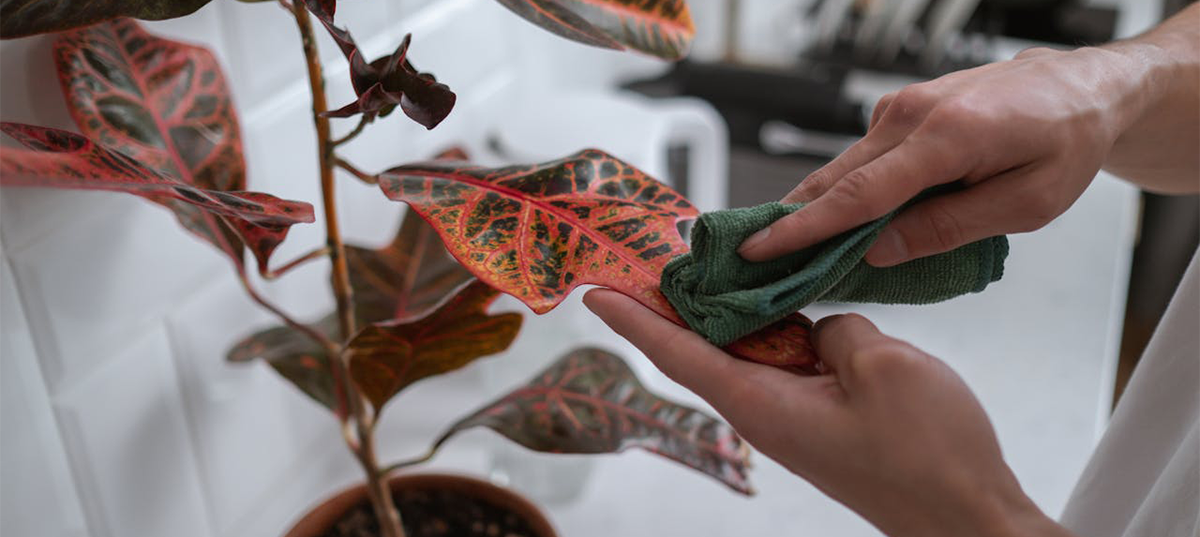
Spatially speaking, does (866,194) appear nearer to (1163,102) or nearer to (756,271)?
(756,271)

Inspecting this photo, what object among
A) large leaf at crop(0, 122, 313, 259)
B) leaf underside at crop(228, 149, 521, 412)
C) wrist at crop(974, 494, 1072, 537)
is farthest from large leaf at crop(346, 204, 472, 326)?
wrist at crop(974, 494, 1072, 537)

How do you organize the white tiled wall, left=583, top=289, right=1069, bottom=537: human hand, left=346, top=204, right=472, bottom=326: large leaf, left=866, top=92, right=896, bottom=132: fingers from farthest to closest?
1. left=346, top=204, right=472, bottom=326: large leaf
2. the white tiled wall
3. left=866, top=92, right=896, bottom=132: fingers
4. left=583, top=289, right=1069, bottom=537: human hand

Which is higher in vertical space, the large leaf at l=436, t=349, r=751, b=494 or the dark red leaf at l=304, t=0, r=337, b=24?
the dark red leaf at l=304, t=0, r=337, b=24

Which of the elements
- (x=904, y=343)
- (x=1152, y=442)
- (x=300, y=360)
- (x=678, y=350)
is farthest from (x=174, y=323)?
(x=1152, y=442)

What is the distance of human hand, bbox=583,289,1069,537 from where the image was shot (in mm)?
468

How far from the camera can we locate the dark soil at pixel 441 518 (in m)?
0.82

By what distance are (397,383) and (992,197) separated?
0.38 metres

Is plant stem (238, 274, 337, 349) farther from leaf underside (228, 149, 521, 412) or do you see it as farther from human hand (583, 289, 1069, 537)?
human hand (583, 289, 1069, 537)

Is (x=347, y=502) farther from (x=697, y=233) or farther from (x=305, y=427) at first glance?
(x=697, y=233)

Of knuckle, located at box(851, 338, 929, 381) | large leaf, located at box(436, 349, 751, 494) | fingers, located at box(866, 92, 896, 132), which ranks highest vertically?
fingers, located at box(866, 92, 896, 132)

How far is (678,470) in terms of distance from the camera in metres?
1.05

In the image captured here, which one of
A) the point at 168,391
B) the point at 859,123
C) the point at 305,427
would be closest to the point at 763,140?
the point at 859,123

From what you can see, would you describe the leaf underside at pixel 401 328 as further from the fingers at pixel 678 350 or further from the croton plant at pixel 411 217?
the fingers at pixel 678 350

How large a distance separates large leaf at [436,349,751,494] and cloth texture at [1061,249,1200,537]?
0.24m
